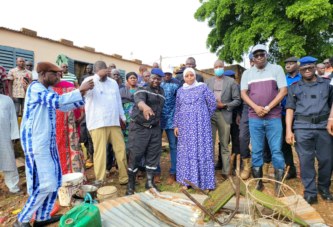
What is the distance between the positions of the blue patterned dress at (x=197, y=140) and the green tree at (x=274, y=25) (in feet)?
31.8

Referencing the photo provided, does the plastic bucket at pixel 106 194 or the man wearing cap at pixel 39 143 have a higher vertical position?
the man wearing cap at pixel 39 143

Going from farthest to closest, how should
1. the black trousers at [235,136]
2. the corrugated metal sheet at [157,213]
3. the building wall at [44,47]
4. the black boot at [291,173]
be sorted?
the building wall at [44,47] → the black trousers at [235,136] → the black boot at [291,173] → the corrugated metal sheet at [157,213]

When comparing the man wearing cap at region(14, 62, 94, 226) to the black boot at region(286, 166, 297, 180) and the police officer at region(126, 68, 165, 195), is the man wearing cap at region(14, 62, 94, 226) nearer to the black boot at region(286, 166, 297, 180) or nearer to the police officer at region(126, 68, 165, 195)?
the police officer at region(126, 68, 165, 195)

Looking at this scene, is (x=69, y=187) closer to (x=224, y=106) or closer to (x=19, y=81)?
(x=224, y=106)

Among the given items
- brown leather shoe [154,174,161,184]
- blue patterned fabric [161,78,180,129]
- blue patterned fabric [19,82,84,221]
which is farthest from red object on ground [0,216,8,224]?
blue patterned fabric [161,78,180,129]

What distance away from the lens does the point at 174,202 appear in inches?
124

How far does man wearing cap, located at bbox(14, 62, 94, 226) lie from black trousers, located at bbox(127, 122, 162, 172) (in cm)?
135

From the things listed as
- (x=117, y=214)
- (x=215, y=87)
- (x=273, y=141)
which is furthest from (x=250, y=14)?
(x=117, y=214)

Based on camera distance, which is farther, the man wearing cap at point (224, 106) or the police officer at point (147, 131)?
the man wearing cap at point (224, 106)

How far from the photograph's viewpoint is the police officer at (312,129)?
3.67 metres

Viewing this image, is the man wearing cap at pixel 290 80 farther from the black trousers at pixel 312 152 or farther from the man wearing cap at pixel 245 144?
the black trousers at pixel 312 152

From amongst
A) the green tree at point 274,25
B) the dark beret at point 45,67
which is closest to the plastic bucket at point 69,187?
the dark beret at point 45,67

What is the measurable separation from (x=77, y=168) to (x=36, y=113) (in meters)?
1.72

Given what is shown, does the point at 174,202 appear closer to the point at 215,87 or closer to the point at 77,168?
the point at 77,168
